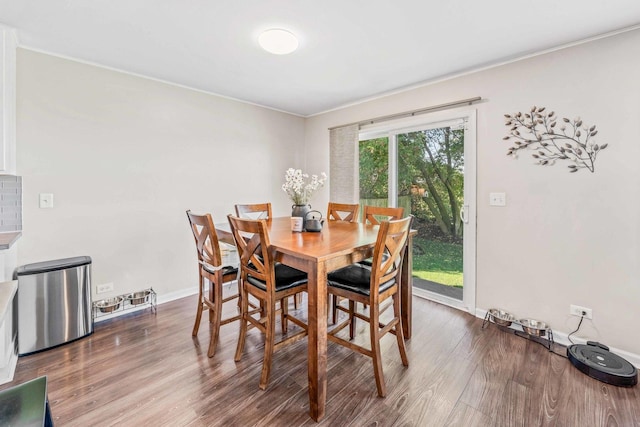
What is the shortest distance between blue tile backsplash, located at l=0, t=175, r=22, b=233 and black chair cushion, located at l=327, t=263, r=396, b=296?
2500 mm

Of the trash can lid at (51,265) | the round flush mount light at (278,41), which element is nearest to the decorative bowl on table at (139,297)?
the trash can lid at (51,265)

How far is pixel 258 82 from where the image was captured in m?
3.07

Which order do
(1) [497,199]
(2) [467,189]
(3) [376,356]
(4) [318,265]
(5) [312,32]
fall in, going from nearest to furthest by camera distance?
(4) [318,265] → (3) [376,356] → (5) [312,32] → (1) [497,199] → (2) [467,189]

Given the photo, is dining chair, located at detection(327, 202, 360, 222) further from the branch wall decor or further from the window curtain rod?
the branch wall decor

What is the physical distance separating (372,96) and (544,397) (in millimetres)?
3163

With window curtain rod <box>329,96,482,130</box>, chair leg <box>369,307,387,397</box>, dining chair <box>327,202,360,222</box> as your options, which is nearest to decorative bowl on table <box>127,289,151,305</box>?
dining chair <box>327,202,360,222</box>

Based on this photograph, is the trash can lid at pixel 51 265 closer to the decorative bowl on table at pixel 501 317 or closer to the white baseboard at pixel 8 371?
the white baseboard at pixel 8 371

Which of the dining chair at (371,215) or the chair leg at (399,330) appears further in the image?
the dining chair at (371,215)

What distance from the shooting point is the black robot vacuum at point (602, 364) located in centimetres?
182

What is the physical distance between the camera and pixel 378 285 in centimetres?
174

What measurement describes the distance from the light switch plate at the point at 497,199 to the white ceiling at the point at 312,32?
1180mm

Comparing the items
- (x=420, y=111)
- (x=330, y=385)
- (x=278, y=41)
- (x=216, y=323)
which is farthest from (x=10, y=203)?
(x=420, y=111)

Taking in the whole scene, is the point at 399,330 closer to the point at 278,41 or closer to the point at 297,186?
the point at 297,186

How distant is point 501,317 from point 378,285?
62.4 inches
